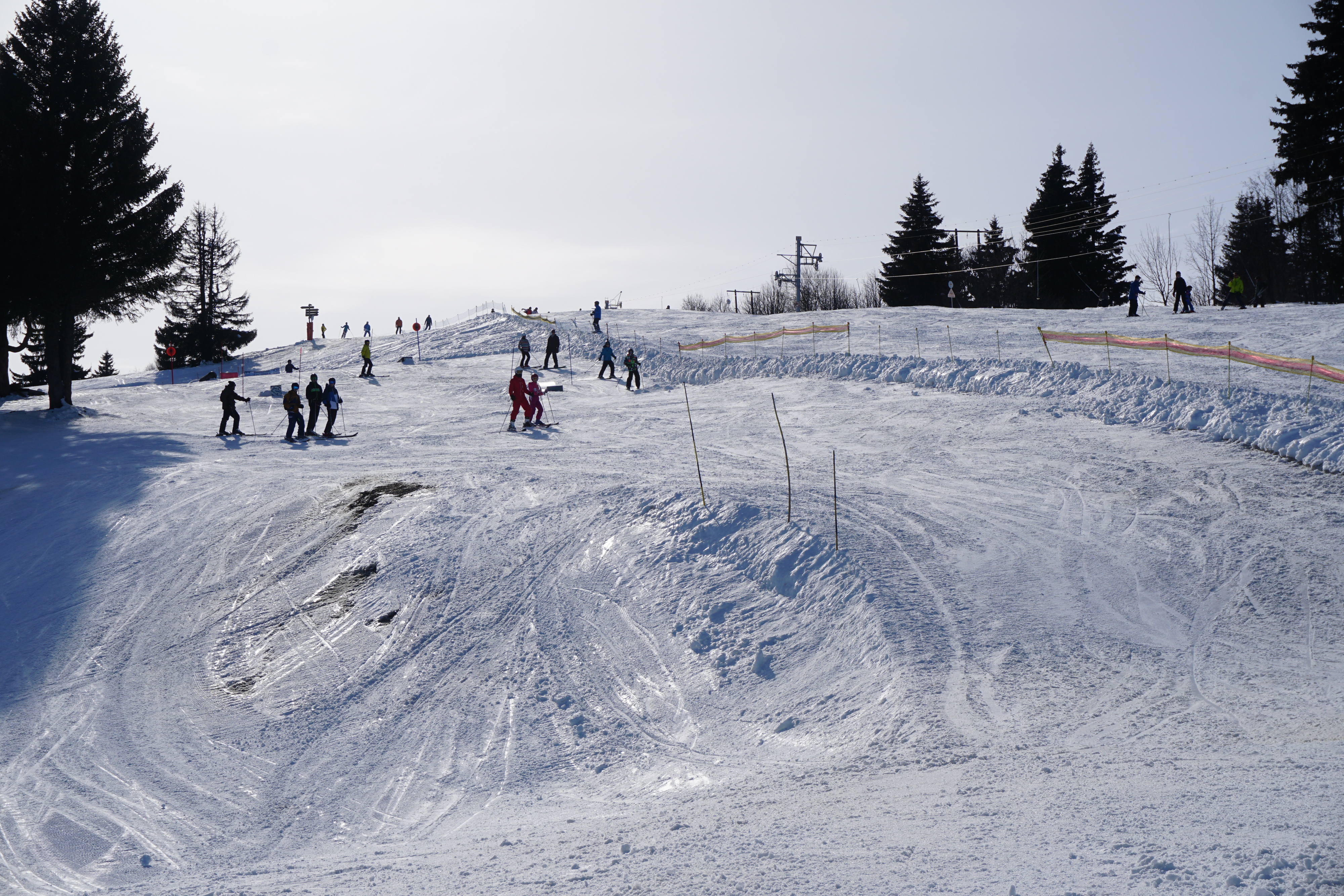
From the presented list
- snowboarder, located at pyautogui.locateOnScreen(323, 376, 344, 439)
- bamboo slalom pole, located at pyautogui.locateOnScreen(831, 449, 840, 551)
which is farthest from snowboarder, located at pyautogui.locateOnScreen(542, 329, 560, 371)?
bamboo slalom pole, located at pyautogui.locateOnScreen(831, 449, 840, 551)

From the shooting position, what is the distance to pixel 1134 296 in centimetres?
3341

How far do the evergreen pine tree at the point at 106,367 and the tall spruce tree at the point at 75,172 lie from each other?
171 ft

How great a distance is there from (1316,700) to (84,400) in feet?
119

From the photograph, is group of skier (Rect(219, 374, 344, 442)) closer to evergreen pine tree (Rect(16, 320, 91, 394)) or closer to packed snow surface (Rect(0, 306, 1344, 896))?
packed snow surface (Rect(0, 306, 1344, 896))

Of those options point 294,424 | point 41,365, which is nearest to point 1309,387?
point 294,424

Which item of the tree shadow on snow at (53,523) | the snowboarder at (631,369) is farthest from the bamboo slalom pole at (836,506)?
the snowboarder at (631,369)

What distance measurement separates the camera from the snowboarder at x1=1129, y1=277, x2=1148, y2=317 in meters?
33.4

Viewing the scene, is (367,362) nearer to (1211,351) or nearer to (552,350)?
(552,350)

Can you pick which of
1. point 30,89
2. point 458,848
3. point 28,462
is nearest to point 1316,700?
point 458,848

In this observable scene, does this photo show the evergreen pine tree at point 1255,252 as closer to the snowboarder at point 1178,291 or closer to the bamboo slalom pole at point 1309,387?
the snowboarder at point 1178,291

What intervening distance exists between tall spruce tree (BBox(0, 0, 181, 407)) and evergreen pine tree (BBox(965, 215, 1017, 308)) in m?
56.2

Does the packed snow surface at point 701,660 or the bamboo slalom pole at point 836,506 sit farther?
the bamboo slalom pole at point 836,506

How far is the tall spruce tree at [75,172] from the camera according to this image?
1008 inches

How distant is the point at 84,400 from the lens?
104 ft
